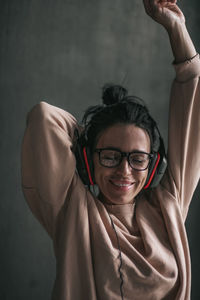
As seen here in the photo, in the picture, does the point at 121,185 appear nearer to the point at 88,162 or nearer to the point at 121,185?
the point at 121,185

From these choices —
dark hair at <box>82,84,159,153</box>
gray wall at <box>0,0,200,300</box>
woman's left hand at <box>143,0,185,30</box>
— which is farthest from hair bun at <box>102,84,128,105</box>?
gray wall at <box>0,0,200,300</box>

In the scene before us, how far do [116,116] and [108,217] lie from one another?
282mm

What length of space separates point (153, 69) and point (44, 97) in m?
0.56

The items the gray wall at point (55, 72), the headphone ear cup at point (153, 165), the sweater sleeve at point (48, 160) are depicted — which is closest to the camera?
the sweater sleeve at point (48, 160)

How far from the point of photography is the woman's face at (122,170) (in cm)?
109

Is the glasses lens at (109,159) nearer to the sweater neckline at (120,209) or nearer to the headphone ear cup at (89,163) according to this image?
the headphone ear cup at (89,163)

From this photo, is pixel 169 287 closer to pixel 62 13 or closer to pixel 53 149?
pixel 53 149

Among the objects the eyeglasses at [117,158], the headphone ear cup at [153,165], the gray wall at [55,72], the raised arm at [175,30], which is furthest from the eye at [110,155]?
the gray wall at [55,72]

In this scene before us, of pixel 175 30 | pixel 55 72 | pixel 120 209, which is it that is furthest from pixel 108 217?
pixel 55 72

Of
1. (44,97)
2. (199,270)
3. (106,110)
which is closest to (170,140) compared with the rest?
(106,110)

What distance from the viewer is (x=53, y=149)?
1041mm

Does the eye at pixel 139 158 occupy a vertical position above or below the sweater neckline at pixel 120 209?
above

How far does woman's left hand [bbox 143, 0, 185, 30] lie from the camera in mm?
1144

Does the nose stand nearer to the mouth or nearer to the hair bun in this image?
the mouth
